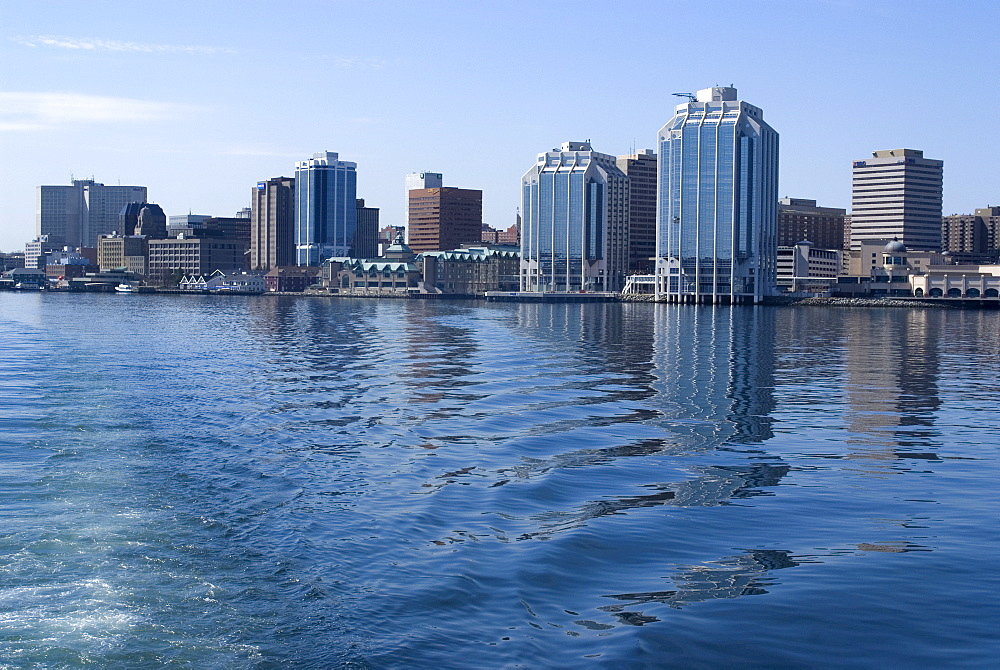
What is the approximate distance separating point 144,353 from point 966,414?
1953 inches

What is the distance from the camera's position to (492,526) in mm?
22859

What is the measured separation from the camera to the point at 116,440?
3344 centimetres

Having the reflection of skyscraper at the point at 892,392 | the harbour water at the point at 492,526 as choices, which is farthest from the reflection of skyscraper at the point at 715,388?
the reflection of skyscraper at the point at 892,392

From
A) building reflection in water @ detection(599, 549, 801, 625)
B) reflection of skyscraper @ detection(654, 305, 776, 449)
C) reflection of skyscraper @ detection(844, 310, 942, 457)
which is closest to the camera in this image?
building reflection in water @ detection(599, 549, 801, 625)

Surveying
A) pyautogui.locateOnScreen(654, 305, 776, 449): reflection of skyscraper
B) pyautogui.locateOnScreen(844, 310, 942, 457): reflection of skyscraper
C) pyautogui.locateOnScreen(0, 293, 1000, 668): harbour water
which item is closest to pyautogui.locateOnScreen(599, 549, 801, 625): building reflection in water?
pyautogui.locateOnScreen(0, 293, 1000, 668): harbour water

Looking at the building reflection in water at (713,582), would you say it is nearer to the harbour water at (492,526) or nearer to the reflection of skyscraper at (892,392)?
the harbour water at (492,526)

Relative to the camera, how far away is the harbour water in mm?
16234

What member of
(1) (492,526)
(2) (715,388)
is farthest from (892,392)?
(1) (492,526)

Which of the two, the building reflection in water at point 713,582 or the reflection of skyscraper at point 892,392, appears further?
the reflection of skyscraper at point 892,392

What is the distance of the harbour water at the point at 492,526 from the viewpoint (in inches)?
639

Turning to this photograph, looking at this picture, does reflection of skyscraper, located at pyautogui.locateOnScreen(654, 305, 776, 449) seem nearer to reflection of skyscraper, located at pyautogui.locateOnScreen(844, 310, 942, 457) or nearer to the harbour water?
the harbour water

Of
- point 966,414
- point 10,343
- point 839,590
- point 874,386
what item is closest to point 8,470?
point 839,590

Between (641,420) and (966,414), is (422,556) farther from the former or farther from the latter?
(966,414)

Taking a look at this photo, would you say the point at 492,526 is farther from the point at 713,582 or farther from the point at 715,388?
the point at 715,388
